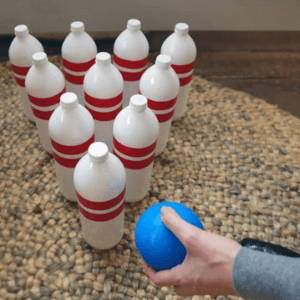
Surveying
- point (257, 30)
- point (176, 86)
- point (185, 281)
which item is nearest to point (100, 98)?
point (176, 86)

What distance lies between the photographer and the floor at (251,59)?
1.65 m

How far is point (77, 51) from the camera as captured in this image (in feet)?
3.32

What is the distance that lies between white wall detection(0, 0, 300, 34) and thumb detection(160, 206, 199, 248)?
1131mm

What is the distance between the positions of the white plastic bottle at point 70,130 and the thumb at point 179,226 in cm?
25

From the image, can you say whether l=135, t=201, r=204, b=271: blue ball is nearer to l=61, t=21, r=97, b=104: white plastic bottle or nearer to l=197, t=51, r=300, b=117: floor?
l=61, t=21, r=97, b=104: white plastic bottle

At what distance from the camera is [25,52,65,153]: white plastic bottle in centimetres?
92

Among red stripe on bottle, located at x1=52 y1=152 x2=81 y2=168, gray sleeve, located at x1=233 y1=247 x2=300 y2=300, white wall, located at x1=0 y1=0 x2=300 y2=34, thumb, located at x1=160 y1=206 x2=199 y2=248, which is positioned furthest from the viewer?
white wall, located at x1=0 y1=0 x2=300 y2=34

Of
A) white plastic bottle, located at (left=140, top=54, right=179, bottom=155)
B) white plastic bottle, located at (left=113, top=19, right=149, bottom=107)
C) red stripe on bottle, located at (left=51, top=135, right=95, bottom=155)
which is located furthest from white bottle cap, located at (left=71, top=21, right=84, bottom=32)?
red stripe on bottle, located at (left=51, top=135, right=95, bottom=155)

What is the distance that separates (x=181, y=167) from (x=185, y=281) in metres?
0.50

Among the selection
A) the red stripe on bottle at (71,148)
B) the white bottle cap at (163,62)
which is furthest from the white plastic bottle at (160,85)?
the red stripe on bottle at (71,148)

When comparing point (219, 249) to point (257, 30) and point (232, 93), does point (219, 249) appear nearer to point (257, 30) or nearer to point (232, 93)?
point (232, 93)

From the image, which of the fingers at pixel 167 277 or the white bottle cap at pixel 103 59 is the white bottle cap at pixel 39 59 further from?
the fingers at pixel 167 277

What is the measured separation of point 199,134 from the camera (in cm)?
125

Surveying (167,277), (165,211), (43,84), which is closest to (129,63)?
(43,84)
